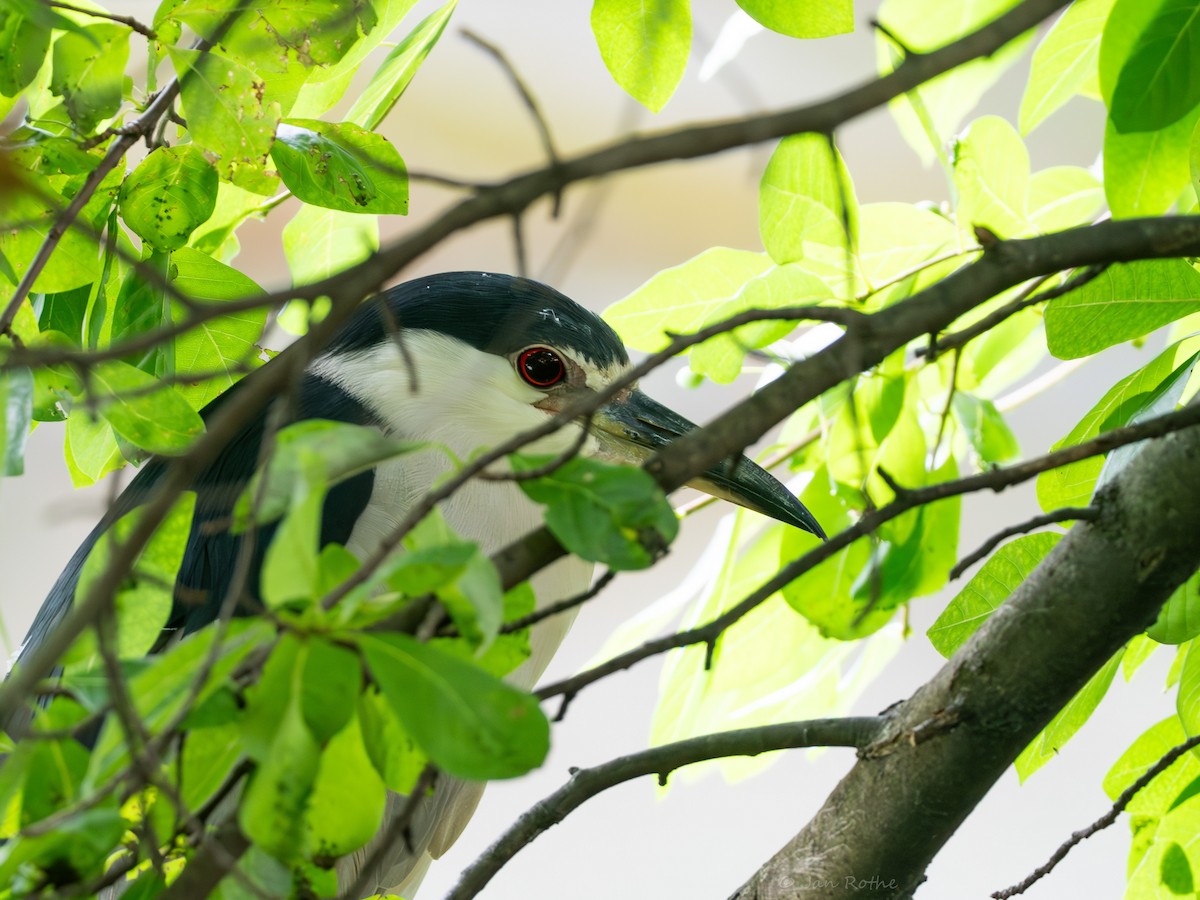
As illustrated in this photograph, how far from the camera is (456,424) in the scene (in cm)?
103

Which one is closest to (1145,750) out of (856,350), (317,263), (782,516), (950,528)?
(950,528)

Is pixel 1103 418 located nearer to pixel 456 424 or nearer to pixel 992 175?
pixel 992 175

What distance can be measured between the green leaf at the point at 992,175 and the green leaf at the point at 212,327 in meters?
0.48

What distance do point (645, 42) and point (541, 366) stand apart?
417 millimetres

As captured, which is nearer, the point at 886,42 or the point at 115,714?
A: the point at 115,714

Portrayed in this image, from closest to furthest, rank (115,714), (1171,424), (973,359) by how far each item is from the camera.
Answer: (115,714) → (1171,424) → (973,359)

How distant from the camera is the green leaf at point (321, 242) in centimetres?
91

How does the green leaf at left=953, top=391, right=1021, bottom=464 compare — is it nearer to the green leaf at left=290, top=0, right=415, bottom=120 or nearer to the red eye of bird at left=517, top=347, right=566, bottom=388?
the red eye of bird at left=517, top=347, right=566, bottom=388

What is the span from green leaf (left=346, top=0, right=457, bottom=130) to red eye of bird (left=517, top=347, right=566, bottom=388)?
0.30 meters

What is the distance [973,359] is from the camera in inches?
41.2

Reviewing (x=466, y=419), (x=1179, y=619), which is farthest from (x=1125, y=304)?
(x=466, y=419)

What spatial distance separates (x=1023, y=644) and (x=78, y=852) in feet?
1.30

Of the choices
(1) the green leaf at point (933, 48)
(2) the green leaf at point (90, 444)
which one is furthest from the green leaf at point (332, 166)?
(1) the green leaf at point (933, 48)

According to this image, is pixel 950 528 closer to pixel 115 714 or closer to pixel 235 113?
pixel 235 113
